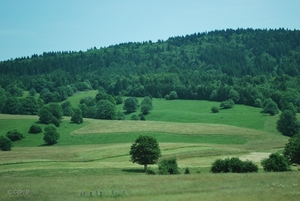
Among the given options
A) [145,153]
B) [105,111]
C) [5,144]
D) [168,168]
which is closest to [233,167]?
[168,168]

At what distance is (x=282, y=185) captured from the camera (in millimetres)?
39531

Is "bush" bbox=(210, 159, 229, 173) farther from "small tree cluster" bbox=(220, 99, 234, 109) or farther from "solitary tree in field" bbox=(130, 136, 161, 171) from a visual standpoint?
"small tree cluster" bbox=(220, 99, 234, 109)

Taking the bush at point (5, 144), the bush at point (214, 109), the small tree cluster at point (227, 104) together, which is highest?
the small tree cluster at point (227, 104)

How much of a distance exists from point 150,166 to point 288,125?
72756mm

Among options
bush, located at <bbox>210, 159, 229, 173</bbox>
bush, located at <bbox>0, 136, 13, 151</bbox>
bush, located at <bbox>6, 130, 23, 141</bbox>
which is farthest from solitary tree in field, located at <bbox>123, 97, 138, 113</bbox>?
bush, located at <bbox>210, 159, 229, 173</bbox>

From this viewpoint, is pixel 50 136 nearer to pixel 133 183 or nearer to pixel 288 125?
pixel 133 183

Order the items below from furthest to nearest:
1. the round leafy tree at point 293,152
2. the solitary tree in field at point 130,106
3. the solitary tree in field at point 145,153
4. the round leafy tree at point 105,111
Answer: the solitary tree in field at point 130,106 → the round leafy tree at point 105,111 → the solitary tree in field at point 145,153 → the round leafy tree at point 293,152

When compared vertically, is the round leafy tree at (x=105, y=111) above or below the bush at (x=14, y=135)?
above

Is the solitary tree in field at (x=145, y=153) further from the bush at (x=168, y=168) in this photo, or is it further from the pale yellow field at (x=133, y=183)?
the bush at (x=168, y=168)

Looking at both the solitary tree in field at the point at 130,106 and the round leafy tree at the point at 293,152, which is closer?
the round leafy tree at the point at 293,152

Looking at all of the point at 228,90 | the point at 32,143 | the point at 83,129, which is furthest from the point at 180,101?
the point at 32,143

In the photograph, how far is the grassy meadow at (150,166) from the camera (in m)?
36.8

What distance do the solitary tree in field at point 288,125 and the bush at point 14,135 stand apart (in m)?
84.1

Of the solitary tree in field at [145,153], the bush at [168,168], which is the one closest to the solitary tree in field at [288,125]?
the solitary tree in field at [145,153]
